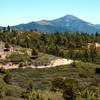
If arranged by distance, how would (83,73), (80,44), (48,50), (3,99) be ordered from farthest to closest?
(80,44)
(48,50)
(83,73)
(3,99)

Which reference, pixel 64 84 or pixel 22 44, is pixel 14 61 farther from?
pixel 22 44

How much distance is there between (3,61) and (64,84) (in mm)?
42981

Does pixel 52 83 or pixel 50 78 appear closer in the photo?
pixel 52 83

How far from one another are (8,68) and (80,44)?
303 ft

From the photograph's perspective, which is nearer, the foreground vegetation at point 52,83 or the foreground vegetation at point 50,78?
the foreground vegetation at point 52,83

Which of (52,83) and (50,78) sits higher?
(52,83)

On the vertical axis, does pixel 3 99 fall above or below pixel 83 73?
above

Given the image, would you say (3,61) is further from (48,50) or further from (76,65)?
(48,50)

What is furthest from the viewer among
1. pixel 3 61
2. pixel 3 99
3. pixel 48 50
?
pixel 48 50

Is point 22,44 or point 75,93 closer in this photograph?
point 75,93

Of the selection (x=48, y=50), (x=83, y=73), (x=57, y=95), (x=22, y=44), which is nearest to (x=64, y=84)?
(x=57, y=95)

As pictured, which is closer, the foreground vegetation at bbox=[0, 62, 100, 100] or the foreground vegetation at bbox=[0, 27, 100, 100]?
the foreground vegetation at bbox=[0, 62, 100, 100]

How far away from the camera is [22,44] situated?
607 feet

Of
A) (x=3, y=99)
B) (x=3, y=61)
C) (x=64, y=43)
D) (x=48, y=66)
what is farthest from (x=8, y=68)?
(x=64, y=43)
